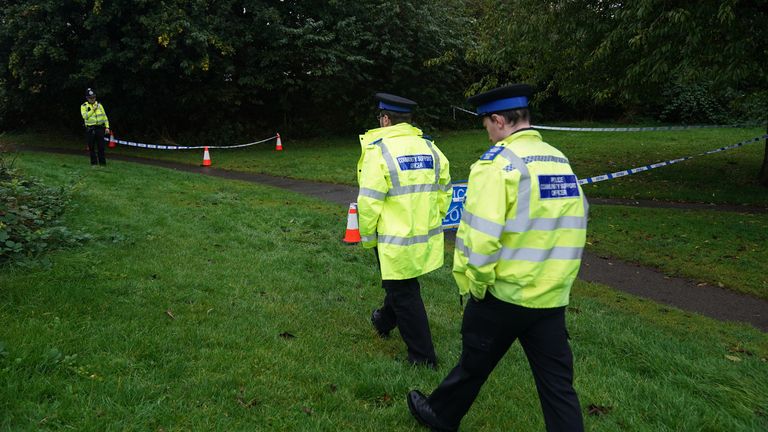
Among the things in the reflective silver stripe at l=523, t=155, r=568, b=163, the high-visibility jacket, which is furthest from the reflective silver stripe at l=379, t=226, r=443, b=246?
the high-visibility jacket

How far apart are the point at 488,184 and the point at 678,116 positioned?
28565 mm

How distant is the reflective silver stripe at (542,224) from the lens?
268cm

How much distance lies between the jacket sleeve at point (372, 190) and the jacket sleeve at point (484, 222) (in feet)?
4.04

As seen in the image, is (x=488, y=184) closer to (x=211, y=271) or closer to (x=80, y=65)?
(x=211, y=271)

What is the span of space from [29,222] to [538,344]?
18.7 ft

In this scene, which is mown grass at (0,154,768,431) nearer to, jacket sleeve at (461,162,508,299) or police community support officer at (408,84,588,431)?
police community support officer at (408,84,588,431)

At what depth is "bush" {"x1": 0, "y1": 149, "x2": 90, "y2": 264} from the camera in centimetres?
516

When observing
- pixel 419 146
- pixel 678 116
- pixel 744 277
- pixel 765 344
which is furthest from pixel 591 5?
pixel 678 116

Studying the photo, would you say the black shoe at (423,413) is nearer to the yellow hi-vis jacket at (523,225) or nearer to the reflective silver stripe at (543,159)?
the yellow hi-vis jacket at (523,225)

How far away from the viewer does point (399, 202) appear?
3975 mm

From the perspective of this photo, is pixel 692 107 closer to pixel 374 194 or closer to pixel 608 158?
pixel 608 158

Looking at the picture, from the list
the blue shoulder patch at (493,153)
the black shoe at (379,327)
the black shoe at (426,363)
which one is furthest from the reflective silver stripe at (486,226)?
the black shoe at (379,327)

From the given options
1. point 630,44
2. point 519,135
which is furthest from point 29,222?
point 630,44

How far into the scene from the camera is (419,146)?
4.08m
